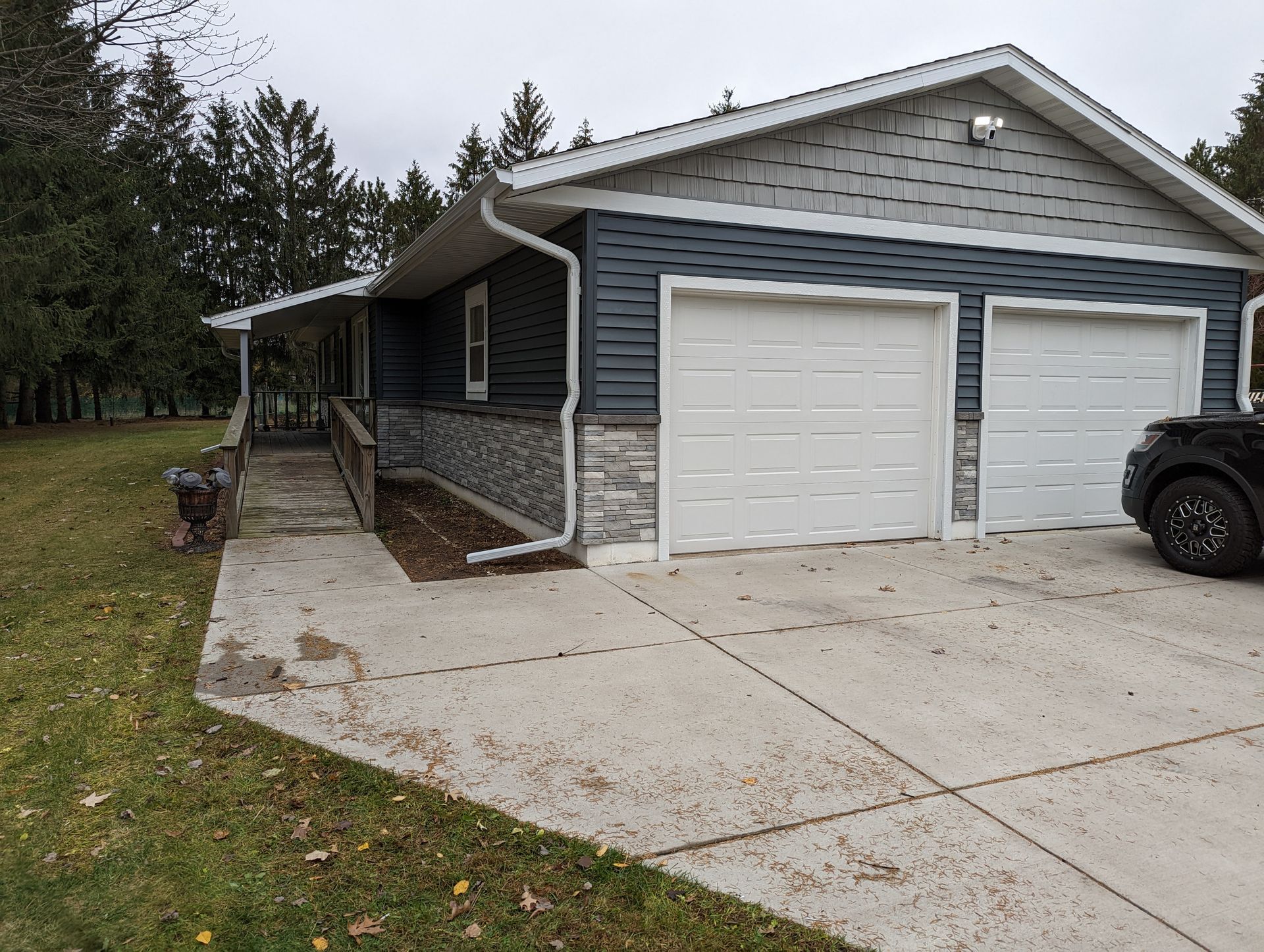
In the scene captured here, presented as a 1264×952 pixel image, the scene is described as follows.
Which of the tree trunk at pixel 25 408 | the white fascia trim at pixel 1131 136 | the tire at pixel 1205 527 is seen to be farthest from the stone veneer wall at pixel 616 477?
the tree trunk at pixel 25 408

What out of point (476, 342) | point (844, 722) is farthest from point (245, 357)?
point (844, 722)

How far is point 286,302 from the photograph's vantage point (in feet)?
40.7

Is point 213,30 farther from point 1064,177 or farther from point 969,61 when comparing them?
point 1064,177

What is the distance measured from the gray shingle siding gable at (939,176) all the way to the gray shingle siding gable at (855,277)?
0.91 feet

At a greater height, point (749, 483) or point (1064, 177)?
point (1064, 177)

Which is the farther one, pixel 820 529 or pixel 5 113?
pixel 820 529

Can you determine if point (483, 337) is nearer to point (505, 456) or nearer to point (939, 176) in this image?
point (505, 456)

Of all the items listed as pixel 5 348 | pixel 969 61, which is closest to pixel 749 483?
pixel 969 61

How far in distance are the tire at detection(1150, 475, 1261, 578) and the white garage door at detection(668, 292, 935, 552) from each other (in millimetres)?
2002

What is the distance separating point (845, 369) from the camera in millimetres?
7844

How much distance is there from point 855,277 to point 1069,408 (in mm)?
2966

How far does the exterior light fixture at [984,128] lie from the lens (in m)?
7.83

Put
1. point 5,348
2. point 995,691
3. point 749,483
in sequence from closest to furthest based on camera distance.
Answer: point 995,691 → point 749,483 → point 5,348

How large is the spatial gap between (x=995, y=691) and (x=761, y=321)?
4.14 meters
